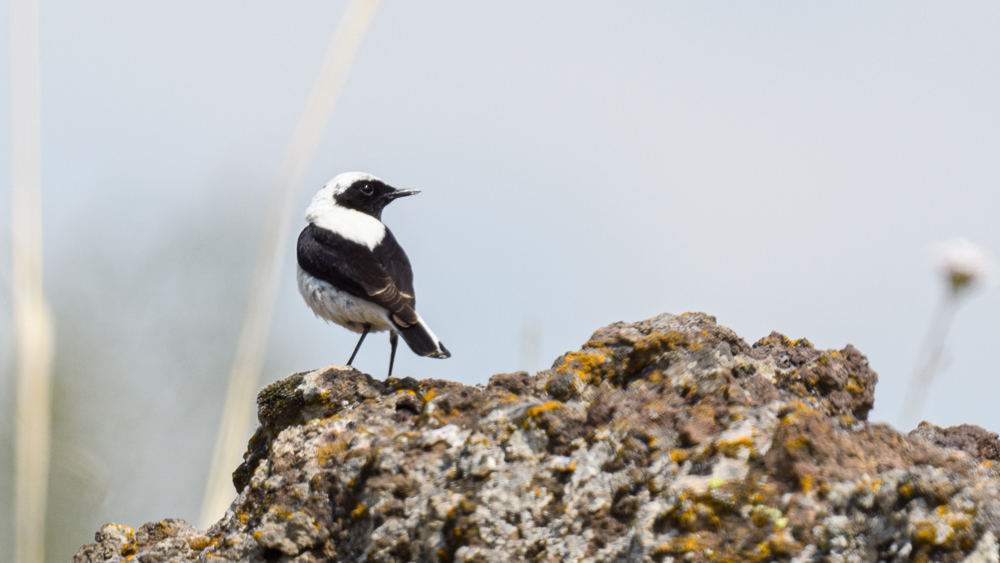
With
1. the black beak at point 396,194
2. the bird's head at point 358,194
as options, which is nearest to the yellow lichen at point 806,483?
the bird's head at point 358,194

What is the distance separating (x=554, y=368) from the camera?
357 cm

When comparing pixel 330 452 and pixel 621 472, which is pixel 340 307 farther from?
pixel 621 472

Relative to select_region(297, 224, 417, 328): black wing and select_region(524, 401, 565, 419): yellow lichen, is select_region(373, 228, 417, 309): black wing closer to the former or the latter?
select_region(297, 224, 417, 328): black wing

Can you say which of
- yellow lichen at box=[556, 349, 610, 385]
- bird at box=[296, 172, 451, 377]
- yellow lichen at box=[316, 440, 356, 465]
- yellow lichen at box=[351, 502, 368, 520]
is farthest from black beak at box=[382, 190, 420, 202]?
yellow lichen at box=[351, 502, 368, 520]

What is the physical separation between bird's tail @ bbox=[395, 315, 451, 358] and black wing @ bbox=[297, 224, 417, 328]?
0.14ft

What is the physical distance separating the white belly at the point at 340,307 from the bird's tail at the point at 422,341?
0.89 feet

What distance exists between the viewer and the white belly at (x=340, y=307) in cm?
629

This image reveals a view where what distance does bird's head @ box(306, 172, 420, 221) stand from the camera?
25.0ft

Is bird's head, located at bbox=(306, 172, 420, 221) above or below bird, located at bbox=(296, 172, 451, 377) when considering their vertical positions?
above

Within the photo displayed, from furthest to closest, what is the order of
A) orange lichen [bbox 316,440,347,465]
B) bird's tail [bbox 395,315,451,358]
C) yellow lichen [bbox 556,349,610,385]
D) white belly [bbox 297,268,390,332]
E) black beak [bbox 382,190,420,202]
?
1. black beak [bbox 382,190,420,202]
2. white belly [bbox 297,268,390,332]
3. bird's tail [bbox 395,315,451,358]
4. yellow lichen [bbox 556,349,610,385]
5. orange lichen [bbox 316,440,347,465]

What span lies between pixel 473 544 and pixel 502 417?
17.5 inches

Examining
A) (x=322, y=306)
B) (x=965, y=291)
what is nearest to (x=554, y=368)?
(x=965, y=291)

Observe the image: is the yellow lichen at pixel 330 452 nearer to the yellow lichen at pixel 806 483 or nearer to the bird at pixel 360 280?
the yellow lichen at pixel 806 483

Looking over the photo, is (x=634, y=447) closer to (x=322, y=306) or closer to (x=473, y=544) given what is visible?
(x=473, y=544)
